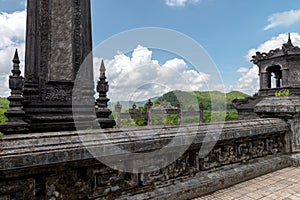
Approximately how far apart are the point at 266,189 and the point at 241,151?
0.59 m

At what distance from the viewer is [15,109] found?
4973 mm

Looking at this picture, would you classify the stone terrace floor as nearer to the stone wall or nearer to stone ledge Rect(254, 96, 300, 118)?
the stone wall

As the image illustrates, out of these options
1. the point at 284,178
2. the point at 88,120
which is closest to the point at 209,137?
the point at 284,178

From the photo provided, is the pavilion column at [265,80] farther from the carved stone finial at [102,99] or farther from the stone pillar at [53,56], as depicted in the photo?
the stone pillar at [53,56]

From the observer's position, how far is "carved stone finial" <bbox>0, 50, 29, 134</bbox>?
15.9 ft

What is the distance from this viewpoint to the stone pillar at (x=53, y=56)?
222 inches

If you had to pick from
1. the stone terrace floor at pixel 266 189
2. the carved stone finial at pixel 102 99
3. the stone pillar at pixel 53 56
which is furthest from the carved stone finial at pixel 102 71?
the stone terrace floor at pixel 266 189

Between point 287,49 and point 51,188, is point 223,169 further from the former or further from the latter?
point 287,49

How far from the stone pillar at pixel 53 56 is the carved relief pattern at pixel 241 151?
151 inches

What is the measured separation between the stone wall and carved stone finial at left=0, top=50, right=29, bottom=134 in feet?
12.1

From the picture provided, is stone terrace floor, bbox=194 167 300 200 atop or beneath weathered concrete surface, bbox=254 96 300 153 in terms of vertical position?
beneath

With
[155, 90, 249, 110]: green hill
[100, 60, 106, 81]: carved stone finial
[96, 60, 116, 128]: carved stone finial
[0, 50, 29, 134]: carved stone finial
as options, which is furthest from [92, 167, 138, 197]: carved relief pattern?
[100, 60, 106, 81]: carved stone finial

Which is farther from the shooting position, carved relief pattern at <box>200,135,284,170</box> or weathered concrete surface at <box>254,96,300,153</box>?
weathered concrete surface at <box>254,96,300,153</box>

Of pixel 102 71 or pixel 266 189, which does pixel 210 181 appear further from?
pixel 102 71
